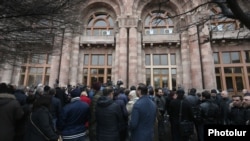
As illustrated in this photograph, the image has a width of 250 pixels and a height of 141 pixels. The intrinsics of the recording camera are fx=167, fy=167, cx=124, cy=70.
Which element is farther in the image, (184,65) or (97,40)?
(97,40)

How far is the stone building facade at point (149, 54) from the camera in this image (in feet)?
53.6

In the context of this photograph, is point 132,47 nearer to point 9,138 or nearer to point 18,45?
point 18,45

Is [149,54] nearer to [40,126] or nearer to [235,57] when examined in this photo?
[235,57]

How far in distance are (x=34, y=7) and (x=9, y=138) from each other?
10.4 feet

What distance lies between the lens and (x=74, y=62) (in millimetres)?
17688

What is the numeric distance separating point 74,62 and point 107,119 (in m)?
15.0

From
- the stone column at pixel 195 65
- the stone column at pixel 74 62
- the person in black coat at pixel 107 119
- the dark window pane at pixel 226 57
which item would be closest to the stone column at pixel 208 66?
the stone column at pixel 195 65

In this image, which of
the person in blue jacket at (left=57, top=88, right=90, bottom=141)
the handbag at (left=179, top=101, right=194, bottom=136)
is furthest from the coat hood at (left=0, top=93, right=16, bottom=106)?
the handbag at (left=179, top=101, right=194, bottom=136)

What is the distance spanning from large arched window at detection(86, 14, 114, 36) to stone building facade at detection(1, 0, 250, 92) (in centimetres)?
11

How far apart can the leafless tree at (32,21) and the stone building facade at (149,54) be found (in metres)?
9.05

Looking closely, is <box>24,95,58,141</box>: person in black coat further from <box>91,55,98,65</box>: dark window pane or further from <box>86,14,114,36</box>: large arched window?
<box>86,14,114,36</box>: large arched window

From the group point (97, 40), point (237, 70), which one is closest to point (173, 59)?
point (237, 70)

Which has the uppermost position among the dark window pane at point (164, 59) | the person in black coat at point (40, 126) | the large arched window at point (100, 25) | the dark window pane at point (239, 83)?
the large arched window at point (100, 25)

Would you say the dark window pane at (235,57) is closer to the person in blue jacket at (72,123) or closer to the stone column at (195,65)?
the stone column at (195,65)
